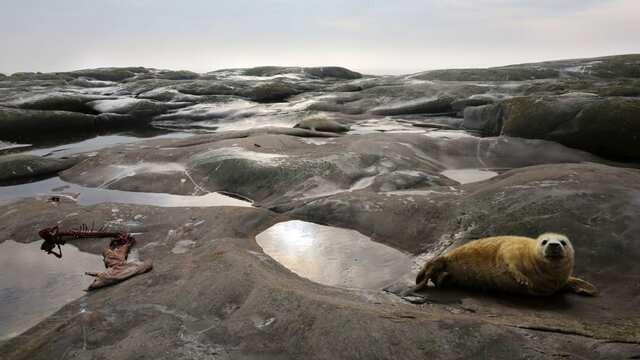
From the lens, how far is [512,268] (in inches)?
199

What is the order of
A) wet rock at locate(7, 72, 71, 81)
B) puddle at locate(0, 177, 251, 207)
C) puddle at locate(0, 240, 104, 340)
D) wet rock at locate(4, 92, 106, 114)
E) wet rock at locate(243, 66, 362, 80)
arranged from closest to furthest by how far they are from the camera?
puddle at locate(0, 240, 104, 340) → puddle at locate(0, 177, 251, 207) → wet rock at locate(4, 92, 106, 114) → wet rock at locate(7, 72, 71, 81) → wet rock at locate(243, 66, 362, 80)

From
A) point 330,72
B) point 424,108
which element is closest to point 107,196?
point 424,108

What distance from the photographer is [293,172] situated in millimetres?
9453

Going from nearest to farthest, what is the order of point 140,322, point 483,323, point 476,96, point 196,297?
point 483,323 → point 140,322 → point 196,297 → point 476,96

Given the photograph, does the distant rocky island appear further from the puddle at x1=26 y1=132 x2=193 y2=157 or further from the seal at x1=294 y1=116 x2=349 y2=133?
the puddle at x1=26 y1=132 x2=193 y2=157

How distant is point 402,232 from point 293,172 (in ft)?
10.1

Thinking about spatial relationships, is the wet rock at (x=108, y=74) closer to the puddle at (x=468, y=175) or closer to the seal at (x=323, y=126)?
the seal at (x=323, y=126)

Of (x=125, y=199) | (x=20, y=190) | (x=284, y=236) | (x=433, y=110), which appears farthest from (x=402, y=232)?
(x=433, y=110)

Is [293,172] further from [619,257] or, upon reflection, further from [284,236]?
[619,257]

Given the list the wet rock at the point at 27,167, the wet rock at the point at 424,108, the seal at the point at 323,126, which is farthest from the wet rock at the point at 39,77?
the wet rock at the point at 27,167

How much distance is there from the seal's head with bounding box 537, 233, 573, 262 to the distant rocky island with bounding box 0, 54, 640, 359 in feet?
1.45

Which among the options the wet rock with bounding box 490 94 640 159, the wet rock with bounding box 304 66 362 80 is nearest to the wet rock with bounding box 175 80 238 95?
the wet rock with bounding box 304 66 362 80

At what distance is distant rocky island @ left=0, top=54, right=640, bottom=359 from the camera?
3930mm

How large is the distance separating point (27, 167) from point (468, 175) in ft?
31.8
